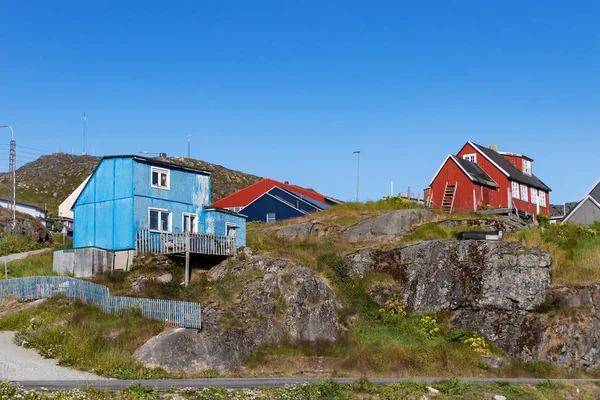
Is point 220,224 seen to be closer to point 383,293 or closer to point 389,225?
point 383,293

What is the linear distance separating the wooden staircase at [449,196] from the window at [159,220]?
2665cm

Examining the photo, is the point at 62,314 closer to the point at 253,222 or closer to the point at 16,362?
the point at 16,362

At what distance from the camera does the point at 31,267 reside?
1940 inches

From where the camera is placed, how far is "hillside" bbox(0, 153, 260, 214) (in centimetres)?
13312

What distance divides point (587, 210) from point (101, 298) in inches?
1901

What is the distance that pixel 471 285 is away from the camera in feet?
151

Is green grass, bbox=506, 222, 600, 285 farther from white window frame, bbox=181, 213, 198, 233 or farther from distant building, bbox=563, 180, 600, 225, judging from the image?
white window frame, bbox=181, 213, 198, 233

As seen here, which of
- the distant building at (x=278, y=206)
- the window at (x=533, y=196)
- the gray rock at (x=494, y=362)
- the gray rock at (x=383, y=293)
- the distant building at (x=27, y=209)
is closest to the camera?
the gray rock at (x=494, y=362)

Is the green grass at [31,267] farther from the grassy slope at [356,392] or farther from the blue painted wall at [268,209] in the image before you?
the blue painted wall at [268,209]

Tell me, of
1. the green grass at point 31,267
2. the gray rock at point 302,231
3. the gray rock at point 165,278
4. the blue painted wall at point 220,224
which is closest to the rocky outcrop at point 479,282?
the blue painted wall at point 220,224

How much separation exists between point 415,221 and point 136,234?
2138cm

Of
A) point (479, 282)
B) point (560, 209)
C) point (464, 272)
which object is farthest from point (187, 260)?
point (560, 209)

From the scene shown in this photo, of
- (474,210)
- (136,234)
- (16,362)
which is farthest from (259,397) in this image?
(474,210)

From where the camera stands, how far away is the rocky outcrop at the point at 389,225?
5531cm
